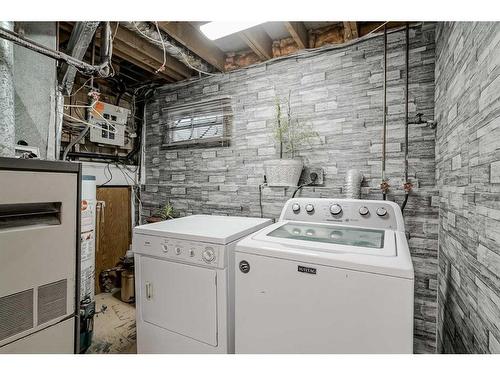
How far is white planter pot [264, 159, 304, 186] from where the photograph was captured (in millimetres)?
2046

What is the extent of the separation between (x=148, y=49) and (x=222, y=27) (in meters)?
0.92

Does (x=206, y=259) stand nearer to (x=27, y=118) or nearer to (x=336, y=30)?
(x=27, y=118)

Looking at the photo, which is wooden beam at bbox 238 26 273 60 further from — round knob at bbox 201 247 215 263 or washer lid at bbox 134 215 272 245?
round knob at bbox 201 247 215 263

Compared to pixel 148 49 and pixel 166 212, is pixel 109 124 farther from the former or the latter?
pixel 166 212

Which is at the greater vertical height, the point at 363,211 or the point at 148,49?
the point at 148,49

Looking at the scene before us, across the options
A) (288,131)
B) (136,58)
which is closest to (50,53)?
(136,58)

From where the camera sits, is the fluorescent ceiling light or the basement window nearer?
the fluorescent ceiling light

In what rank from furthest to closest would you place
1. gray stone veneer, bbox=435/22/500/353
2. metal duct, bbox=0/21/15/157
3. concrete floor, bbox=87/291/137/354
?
1. concrete floor, bbox=87/291/137/354
2. metal duct, bbox=0/21/15/157
3. gray stone veneer, bbox=435/22/500/353

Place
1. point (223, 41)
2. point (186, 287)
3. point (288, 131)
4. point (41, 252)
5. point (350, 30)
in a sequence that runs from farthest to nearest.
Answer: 1. point (223, 41)
2. point (288, 131)
3. point (350, 30)
4. point (186, 287)
5. point (41, 252)

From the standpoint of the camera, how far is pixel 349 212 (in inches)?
67.6

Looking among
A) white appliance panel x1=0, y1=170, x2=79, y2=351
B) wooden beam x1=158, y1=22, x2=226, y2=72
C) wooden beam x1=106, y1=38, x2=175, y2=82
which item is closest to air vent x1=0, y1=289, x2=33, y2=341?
white appliance panel x1=0, y1=170, x2=79, y2=351

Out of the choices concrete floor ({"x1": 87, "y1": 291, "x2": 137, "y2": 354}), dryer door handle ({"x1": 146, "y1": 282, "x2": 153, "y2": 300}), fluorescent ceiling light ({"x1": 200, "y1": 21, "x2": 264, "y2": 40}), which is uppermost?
fluorescent ceiling light ({"x1": 200, "y1": 21, "x2": 264, "y2": 40})

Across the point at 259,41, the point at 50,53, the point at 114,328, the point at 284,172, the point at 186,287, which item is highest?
the point at 259,41

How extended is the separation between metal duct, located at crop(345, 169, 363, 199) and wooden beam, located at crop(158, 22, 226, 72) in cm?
169
